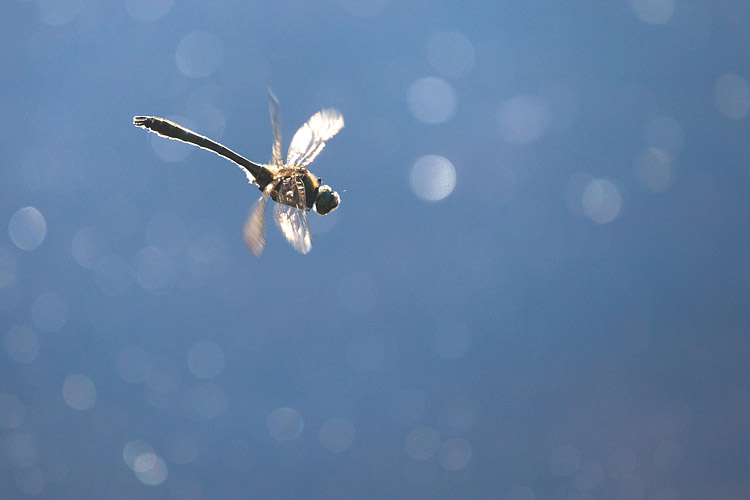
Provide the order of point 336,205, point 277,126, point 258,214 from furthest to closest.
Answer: point 277,126, point 336,205, point 258,214

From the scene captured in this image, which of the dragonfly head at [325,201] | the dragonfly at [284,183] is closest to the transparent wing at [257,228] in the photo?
the dragonfly at [284,183]

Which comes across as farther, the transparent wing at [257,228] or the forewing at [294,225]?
the forewing at [294,225]

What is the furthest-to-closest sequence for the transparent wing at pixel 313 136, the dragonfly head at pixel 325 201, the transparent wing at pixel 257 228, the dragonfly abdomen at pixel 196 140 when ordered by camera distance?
the transparent wing at pixel 313 136
the dragonfly head at pixel 325 201
the dragonfly abdomen at pixel 196 140
the transparent wing at pixel 257 228

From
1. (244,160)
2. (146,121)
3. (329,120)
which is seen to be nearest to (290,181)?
(244,160)

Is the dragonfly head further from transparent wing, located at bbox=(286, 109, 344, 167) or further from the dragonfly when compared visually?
transparent wing, located at bbox=(286, 109, 344, 167)

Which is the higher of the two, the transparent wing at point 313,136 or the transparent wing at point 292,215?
the transparent wing at point 313,136

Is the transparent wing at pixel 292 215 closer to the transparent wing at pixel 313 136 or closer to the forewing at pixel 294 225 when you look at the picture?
the forewing at pixel 294 225

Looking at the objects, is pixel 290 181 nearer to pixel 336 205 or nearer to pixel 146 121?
pixel 336 205
